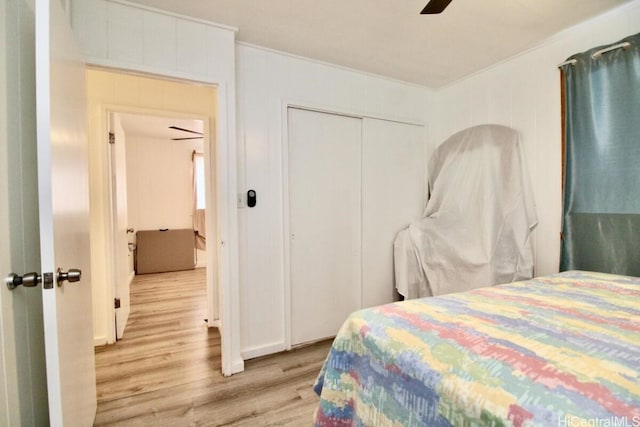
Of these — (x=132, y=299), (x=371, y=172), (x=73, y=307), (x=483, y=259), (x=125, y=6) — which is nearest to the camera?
(x=73, y=307)

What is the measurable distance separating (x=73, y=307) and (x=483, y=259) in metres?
2.53

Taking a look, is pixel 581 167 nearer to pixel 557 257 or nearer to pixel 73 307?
pixel 557 257

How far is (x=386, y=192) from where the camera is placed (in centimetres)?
294

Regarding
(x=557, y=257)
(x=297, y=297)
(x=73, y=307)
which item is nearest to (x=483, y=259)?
(x=557, y=257)

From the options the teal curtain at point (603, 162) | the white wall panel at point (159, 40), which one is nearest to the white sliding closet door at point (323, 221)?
the white wall panel at point (159, 40)

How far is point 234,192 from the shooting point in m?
2.13

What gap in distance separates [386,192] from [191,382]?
2216 mm

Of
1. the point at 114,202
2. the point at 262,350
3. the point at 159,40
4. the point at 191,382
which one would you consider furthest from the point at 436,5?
the point at 114,202

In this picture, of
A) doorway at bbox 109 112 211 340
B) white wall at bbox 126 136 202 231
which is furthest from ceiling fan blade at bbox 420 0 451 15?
white wall at bbox 126 136 202 231

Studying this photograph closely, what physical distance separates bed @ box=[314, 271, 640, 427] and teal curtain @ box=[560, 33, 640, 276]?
0.53 meters

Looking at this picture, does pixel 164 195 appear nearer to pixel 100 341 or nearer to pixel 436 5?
pixel 100 341

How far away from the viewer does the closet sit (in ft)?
8.34

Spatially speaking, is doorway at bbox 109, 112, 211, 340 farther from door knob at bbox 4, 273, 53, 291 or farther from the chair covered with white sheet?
door knob at bbox 4, 273, 53, 291

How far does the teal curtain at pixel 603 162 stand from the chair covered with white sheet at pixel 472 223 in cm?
29
